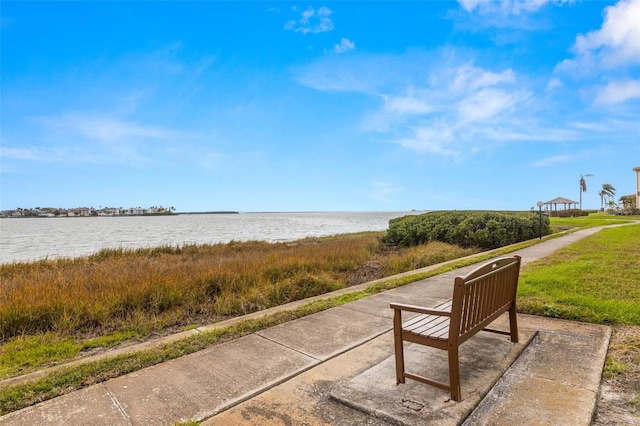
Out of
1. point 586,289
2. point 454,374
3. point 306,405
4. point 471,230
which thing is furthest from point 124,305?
point 471,230

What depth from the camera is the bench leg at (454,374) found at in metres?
2.71

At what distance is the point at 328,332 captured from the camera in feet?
15.0

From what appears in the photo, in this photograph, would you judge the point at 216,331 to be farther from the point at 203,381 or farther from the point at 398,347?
the point at 398,347

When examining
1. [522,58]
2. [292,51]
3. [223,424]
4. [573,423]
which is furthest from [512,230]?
[223,424]

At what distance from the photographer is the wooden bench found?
8.86ft

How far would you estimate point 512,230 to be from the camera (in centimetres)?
1727

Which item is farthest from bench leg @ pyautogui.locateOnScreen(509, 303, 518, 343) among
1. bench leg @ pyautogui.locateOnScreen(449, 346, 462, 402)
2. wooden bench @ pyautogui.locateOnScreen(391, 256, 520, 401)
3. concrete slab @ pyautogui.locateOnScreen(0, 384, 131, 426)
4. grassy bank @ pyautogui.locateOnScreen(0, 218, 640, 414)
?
concrete slab @ pyautogui.locateOnScreen(0, 384, 131, 426)

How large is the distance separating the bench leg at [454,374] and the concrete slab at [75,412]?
2.43m

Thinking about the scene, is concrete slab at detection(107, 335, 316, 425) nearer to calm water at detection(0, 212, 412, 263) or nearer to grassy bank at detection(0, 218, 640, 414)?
grassy bank at detection(0, 218, 640, 414)

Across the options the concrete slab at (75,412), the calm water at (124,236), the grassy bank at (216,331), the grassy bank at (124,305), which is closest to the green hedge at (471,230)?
the grassy bank at (216,331)

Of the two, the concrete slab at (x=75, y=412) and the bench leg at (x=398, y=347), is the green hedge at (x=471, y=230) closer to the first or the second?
the bench leg at (x=398, y=347)

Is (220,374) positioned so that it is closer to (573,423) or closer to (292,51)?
(573,423)

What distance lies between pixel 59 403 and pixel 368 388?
2.54 metres

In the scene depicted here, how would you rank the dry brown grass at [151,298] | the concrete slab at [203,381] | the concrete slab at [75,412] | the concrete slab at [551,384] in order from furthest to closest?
the dry brown grass at [151,298] < the concrete slab at [203,381] < the concrete slab at [75,412] < the concrete slab at [551,384]
